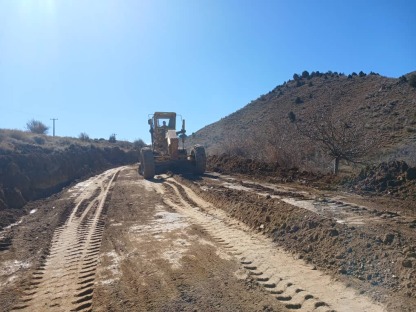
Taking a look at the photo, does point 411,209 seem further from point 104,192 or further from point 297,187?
point 104,192

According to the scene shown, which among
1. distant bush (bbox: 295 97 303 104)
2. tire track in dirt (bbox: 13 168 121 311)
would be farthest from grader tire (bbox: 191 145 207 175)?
distant bush (bbox: 295 97 303 104)

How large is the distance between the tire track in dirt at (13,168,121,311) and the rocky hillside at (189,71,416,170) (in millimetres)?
12034

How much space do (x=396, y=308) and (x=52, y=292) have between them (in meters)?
4.34

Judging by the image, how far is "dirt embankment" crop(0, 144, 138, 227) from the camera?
534 inches

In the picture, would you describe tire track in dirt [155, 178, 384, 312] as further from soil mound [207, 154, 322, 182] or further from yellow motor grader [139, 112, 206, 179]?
yellow motor grader [139, 112, 206, 179]

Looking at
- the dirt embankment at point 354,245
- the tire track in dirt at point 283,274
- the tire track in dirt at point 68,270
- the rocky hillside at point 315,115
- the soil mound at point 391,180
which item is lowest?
the tire track in dirt at point 68,270

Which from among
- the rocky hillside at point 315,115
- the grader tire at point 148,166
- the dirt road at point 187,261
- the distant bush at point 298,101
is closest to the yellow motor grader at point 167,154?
the grader tire at point 148,166

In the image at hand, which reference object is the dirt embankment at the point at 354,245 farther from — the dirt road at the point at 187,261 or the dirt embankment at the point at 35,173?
the dirt embankment at the point at 35,173

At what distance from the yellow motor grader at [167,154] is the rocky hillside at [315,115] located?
4.18 meters

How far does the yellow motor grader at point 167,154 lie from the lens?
19094 mm

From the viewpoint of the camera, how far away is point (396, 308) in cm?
421

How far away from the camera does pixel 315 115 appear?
21.8m

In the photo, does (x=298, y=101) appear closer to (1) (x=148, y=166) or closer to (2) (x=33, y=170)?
(1) (x=148, y=166)

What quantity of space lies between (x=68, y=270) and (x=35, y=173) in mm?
14084
